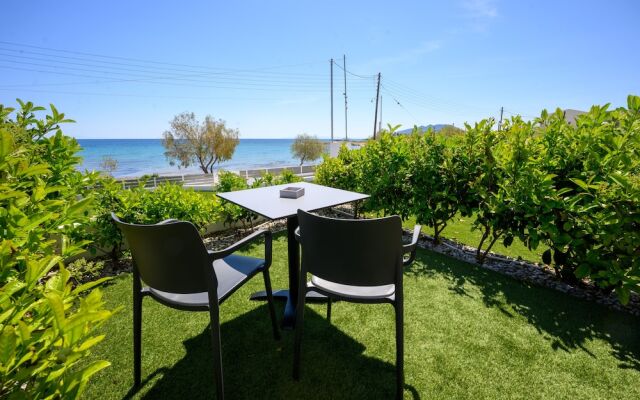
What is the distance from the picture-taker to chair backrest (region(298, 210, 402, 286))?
4.95 ft

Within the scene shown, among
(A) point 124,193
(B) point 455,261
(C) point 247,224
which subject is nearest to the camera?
(A) point 124,193

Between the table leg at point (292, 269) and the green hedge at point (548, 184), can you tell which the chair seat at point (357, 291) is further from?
the green hedge at point (548, 184)

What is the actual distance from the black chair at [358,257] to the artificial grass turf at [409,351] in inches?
17.6

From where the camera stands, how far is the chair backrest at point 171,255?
1496 millimetres

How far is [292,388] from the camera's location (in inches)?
74.7

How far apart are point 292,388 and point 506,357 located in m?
1.58

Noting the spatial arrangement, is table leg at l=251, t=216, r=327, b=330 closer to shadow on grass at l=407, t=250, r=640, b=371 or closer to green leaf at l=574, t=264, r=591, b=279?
shadow on grass at l=407, t=250, r=640, b=371

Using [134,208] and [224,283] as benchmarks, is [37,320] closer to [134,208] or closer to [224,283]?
[224,283]

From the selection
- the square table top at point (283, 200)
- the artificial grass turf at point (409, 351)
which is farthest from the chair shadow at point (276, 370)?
the square table top at point (283, 200)

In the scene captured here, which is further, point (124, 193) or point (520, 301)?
point (124, 193)

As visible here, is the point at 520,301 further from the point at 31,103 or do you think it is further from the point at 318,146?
the point at 318,146

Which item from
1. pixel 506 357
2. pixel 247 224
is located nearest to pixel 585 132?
pixel 506 357

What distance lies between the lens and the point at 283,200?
2.57 meters

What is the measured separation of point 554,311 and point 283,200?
8.95 ft
